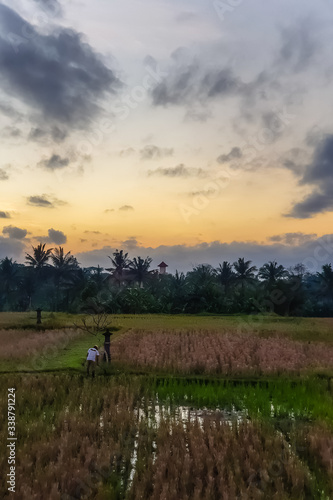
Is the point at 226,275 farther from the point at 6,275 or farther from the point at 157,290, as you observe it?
the point at 6,275

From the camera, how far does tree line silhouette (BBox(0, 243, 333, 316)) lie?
32281 mm

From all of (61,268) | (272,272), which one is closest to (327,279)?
(272,272)

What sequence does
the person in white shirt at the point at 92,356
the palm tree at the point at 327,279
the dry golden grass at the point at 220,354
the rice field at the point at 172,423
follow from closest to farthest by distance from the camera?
the rice field at the point at 172,423, the person in white shirt at the point at 92,356, the dry golden grass at the point at 220,354, the palm tree at the point at 327,279

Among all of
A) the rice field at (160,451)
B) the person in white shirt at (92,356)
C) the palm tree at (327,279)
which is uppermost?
the palm tree at (327,279)

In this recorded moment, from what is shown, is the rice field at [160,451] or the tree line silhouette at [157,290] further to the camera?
the tree line silhouette at [157,290]

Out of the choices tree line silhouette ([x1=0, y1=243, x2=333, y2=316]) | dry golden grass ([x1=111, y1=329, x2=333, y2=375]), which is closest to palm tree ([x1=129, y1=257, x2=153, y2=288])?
tree line silhouette ([x1=0, y1=243, x2=333, y2=316])

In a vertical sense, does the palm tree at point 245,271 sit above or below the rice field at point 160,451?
above

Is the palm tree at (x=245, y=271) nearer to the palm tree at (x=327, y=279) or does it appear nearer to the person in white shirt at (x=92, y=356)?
the palm tree at (x=327, y=279)

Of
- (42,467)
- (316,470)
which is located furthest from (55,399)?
(316,470)

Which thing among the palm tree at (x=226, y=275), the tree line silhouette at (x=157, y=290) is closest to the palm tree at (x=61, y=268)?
the tree line silhouette at (x=157, y=290)

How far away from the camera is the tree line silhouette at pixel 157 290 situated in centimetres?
3228

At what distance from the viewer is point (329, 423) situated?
22.8 ft

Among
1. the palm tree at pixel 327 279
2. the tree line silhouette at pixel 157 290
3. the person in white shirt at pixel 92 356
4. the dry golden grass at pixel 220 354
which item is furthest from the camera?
the palm tree at pixel 327 279

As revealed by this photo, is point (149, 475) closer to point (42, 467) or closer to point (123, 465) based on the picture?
point (123, 465)
